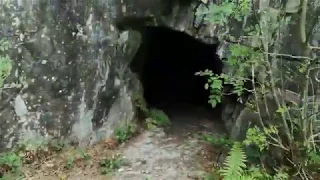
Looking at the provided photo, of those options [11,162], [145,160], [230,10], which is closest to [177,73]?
[145,160]

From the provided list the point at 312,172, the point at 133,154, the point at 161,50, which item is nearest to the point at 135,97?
the point at 133,154

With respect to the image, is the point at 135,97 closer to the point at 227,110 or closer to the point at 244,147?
the point at 227,110

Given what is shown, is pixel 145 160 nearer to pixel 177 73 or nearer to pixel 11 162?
pixel 11 162

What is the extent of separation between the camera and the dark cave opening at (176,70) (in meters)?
10.0

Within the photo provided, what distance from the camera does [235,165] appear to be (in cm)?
564

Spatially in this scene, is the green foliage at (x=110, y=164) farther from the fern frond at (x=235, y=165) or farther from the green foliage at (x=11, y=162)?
the fern frond at (x=235, y=165)

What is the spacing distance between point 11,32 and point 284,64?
3960 mm

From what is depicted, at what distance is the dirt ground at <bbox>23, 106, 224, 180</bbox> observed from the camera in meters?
6.04

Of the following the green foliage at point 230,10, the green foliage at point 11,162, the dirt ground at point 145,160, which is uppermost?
the green foliage at point 230,10

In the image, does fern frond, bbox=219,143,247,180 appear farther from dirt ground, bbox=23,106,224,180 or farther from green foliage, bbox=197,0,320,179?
dirt ground, bbox=23,106,224,180

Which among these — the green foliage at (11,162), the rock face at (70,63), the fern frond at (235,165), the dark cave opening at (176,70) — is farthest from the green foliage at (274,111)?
the dark cave opening at (176,70)

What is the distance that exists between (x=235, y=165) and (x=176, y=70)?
6772 mm

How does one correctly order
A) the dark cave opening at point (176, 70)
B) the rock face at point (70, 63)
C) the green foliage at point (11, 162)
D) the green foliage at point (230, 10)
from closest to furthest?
the green foliage at point (230, 10), the green foliage at point (11, 162), the rock face at point (70, 63), the dark cave opening at point (176, 70)

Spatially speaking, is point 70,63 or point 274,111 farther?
point 70,63
